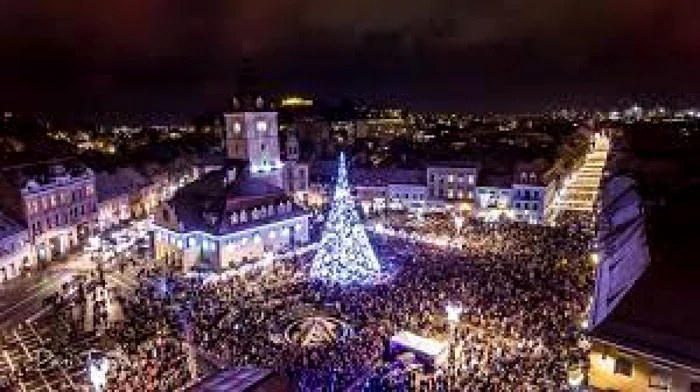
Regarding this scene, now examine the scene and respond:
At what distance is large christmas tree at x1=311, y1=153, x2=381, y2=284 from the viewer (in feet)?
132

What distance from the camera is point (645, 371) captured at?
19.1 meters

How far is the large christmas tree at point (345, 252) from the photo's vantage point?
40344 mm

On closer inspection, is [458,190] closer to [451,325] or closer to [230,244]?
[230,244]

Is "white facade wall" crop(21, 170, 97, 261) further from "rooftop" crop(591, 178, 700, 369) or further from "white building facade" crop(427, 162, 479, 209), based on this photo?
"rooftop" crop(591, 178, 700, 369)

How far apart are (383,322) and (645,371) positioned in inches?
602

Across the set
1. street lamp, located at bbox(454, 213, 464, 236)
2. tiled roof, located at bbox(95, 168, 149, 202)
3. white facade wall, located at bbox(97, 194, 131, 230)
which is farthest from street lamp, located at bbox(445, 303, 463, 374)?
tiled roof, located at bbox(95, 168, 149, 202)

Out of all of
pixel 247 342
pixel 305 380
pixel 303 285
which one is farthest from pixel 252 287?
pixel 305 380

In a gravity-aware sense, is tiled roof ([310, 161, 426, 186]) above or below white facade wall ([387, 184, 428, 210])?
above

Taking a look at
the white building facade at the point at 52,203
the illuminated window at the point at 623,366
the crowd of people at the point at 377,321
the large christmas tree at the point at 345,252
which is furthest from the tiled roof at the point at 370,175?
the illuminated window at the point at 623,366

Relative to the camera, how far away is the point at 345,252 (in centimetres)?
A: 4053

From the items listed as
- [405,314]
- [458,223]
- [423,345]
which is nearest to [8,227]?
[405,314]

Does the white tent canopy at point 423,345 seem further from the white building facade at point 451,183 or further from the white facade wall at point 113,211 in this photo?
the white facade wall at point 113,211

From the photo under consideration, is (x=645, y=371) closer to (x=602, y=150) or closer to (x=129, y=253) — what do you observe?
(x=129, y=253)

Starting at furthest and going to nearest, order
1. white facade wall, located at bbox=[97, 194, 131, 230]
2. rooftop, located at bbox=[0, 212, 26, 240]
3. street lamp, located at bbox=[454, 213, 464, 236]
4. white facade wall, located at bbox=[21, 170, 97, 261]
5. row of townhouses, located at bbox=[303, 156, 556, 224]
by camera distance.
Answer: white facade wall, located at bbox=[97, 194, 131, 230], row of townhouses, located at bbox=[303, 156, 556, 224], street lamp, located at bbox=[454, 213, 464, 236], white facade wall, located at bbox=[21, 170, 97, 261], rooftop, located at bbox=[0, 212, 26, 240]
